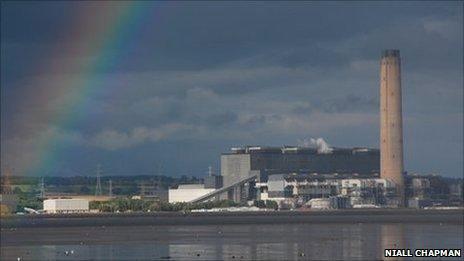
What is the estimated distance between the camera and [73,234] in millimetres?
128000

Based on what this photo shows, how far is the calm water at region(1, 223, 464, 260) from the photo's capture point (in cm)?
8406

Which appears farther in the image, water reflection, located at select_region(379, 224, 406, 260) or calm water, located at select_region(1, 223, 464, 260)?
water reflection, located at select_region(379, 224, 406, 260)

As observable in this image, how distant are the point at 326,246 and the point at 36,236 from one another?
1657 inches

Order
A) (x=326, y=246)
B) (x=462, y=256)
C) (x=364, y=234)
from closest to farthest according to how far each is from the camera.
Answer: (x=462, y=256) → (x=326, y=246) → (x=364, y=234)

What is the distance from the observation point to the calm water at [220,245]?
276 ft

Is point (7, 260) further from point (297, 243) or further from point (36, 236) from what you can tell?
point (36, 236)

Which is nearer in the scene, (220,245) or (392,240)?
(220,245)

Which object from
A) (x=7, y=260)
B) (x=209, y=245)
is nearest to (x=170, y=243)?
(x=209, y=245)

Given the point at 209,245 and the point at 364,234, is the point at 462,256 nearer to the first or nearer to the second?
the point at 209,245

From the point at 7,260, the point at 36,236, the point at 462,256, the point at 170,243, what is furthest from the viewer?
the point at 36,236

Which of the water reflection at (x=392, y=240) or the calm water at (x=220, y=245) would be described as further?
the water reflection at (x=392, y=240)

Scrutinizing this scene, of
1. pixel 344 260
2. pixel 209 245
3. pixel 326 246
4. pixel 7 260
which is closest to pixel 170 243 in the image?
pixel 209 245

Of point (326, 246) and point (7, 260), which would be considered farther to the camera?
point (326, 246)

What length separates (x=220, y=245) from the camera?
97625 millimetres
